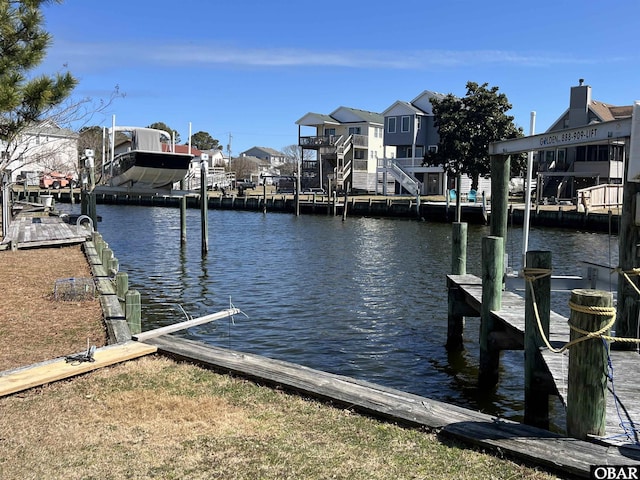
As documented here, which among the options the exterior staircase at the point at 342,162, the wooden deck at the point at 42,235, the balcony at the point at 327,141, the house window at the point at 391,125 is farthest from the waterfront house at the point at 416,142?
the wooden deck at the point at 42,235

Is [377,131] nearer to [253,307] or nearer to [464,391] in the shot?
[253,307]

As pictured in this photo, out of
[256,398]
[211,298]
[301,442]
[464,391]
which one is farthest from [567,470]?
[211,298]

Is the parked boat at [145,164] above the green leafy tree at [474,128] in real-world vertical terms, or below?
below

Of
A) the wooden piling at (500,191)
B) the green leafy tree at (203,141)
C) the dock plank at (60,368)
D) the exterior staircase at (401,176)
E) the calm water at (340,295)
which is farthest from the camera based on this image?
the green leafy tree at (203,141)

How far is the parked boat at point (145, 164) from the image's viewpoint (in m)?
37.2

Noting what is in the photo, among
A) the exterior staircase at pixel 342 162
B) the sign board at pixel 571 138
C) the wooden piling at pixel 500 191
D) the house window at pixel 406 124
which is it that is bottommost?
the wooden piling at pixel 500 191

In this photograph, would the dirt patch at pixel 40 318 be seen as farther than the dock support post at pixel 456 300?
No

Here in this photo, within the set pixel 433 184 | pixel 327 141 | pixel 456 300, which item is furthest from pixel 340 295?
pixel 327 141

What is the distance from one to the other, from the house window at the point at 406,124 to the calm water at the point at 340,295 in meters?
25.5

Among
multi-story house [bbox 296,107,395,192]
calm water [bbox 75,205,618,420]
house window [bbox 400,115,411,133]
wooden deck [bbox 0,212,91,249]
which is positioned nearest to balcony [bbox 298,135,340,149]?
multi-story house [bbox 296,107,395,192]

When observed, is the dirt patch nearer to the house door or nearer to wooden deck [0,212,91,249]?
wooden deck [0,212,91,249]

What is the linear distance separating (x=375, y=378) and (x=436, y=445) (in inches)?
193

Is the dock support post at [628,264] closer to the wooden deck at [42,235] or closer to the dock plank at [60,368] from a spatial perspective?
the dock plank at [60,368]

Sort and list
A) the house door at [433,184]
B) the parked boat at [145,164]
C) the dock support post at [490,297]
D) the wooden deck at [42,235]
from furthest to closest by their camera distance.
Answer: the house door at [433,184]
the parked boat at [145,164]
the wooden deck at [42,235]
the dock support post at [490,297]
